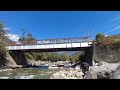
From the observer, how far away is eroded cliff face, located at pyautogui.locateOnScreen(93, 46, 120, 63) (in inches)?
828

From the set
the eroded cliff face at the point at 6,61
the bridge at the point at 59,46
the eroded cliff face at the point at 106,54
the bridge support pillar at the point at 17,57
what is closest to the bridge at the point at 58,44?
the bridge at the point at 59,46

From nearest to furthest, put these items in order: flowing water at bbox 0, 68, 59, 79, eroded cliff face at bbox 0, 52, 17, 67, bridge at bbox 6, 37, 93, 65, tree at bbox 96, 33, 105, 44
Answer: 1. flowing water at bbox 0, 68, 59, 79
2. tree at bbox 96, 33, 105, 44
3. bridge at bbox 6, 37, 93, 65
4. eroded cliff face at bbox 0, 52, 17, 67

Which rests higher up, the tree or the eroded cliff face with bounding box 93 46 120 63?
the tree

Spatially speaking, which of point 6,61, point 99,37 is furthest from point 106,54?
point 6,61

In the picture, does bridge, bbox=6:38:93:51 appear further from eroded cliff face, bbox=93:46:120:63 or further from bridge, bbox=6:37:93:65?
eroded cliff face, bbox=93:46:120:63

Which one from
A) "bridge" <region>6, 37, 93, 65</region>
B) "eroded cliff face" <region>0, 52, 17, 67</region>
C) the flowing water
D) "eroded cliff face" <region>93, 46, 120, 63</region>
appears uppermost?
"bridge" <region>6, 37, 93, 65</region>

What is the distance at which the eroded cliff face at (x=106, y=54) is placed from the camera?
2104 centimetres

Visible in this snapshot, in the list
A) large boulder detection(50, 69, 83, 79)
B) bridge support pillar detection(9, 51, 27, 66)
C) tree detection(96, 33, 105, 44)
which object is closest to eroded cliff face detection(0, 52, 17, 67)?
bridge support pillar detection(9, 51, 27, 66)

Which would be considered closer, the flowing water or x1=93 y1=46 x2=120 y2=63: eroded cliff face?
the flowing water

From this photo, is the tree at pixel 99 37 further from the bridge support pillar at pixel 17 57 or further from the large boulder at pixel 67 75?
the bridge support pillar at pixel 17 57
